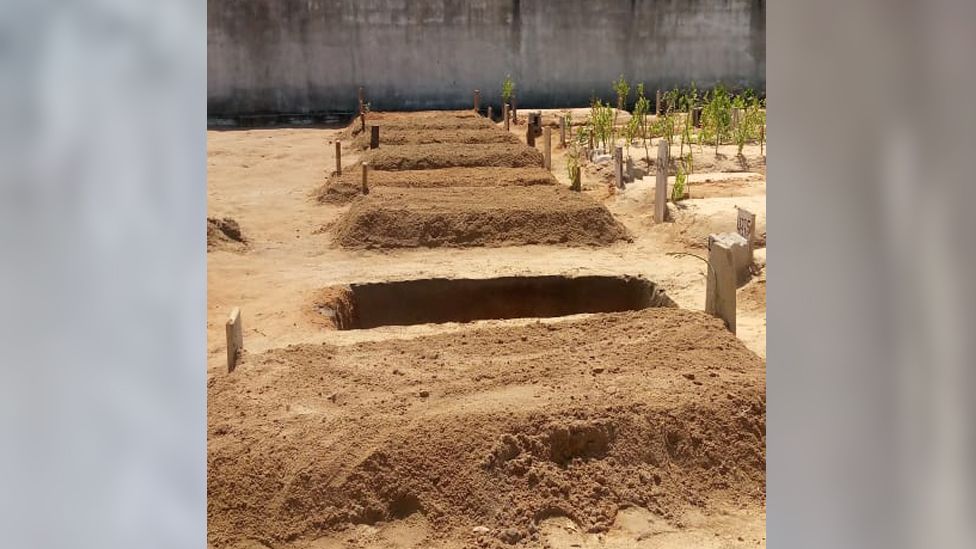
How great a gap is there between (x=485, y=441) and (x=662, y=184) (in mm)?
6952

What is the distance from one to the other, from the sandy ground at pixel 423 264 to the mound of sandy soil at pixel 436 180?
32cm

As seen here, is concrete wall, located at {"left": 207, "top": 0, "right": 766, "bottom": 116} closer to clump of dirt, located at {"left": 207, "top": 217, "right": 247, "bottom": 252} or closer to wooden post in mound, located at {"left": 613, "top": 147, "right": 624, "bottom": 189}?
wooden post in mound, located at {"left": 613, "top": 147, "right": 624, "bottom": 189}

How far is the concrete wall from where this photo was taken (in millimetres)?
21484

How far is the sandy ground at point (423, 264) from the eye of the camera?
5.39 meters

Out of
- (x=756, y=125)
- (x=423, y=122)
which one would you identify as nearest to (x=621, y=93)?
(x=423, y=122)

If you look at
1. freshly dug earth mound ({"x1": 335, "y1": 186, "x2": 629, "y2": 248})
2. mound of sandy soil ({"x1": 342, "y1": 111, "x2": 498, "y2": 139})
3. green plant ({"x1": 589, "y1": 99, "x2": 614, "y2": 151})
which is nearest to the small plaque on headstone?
freshly dug earth mound ({"x1": 335, "y1": 186, "x2": 629, "y2": 248})

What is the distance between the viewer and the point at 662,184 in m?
12.0

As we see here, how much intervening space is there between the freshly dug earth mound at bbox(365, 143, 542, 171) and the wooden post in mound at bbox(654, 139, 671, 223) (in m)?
3.18
